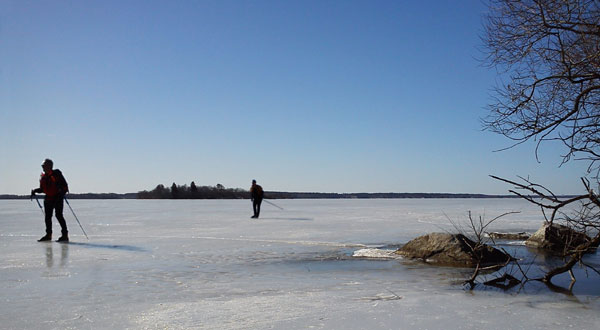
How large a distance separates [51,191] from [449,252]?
8.47 metres

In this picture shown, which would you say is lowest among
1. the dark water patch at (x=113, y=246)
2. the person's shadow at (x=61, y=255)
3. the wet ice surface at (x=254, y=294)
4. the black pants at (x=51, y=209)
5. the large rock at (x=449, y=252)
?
the wet ice surface at (x=254, y=294)

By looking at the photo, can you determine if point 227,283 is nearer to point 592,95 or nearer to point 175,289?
point 175,289

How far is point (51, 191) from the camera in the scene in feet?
37.2

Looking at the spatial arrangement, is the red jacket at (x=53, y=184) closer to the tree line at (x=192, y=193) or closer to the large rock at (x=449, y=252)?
the large rock at (x=449, y=252)

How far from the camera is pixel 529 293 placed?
18.3 ft

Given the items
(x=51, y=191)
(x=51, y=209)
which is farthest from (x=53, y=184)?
(x=51, y=209)

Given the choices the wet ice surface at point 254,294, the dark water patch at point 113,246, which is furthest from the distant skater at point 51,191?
the wet ice surface at point 254,294

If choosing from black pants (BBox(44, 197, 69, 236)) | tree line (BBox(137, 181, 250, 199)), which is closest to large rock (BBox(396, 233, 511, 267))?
black pants (BBox(44, 197, 69, 236))

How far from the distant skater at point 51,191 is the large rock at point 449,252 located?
7.44 m

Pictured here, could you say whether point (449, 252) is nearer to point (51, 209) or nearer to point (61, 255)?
point (61, 255)

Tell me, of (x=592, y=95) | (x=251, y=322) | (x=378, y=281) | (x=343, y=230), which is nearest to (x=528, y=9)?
(x=592, y=95)

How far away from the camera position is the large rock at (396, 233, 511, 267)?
316 inches

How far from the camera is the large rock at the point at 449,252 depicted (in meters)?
8.03

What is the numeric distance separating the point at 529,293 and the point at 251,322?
3.17 m
